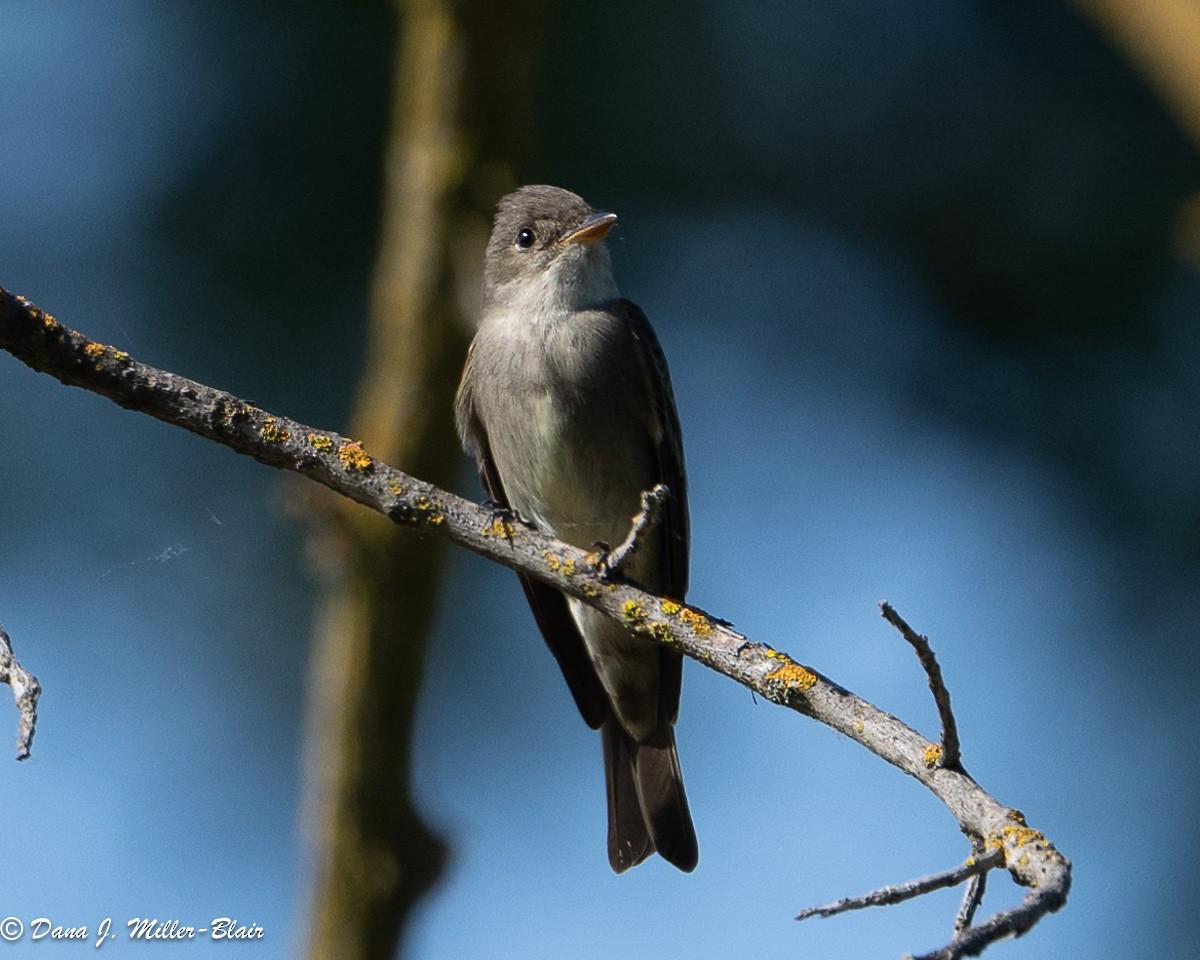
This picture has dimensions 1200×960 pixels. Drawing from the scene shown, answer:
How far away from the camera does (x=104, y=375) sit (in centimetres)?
312

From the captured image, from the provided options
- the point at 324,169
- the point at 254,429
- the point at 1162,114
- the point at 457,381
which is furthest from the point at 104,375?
the point at 1162,114

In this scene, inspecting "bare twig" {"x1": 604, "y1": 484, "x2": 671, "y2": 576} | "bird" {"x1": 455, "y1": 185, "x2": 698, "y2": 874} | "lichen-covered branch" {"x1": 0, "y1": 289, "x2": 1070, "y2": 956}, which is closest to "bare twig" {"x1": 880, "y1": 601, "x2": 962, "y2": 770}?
"lichen-covered branch" {"x1": 0, "y1": 289, "x2": 1070, "y2": 956}

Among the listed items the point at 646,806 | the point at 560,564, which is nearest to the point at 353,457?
the point at 560,564

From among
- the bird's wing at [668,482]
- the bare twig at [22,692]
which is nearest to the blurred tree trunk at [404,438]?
the bird's wing at [668,482]

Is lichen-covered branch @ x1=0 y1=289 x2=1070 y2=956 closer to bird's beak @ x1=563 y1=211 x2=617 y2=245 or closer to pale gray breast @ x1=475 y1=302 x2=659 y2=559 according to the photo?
pale gray breast @ x1=475 y1=302 x2=659 y2=559

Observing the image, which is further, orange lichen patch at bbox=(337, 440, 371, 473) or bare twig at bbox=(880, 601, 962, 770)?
orange lichen patch at bbox=(337, 440, 371, 473)

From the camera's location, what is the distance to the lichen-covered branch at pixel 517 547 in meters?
2.72

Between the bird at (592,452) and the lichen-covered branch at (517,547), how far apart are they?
138cm

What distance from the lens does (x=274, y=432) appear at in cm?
328

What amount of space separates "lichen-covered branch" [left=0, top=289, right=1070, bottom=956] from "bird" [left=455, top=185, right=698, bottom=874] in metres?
1.38

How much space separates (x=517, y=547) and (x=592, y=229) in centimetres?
192

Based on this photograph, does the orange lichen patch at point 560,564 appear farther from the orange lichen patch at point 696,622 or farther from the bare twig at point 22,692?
the bare twig at point 22,692

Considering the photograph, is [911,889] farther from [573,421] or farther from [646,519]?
[573,421]

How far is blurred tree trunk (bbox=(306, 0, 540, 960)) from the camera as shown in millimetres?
4738
